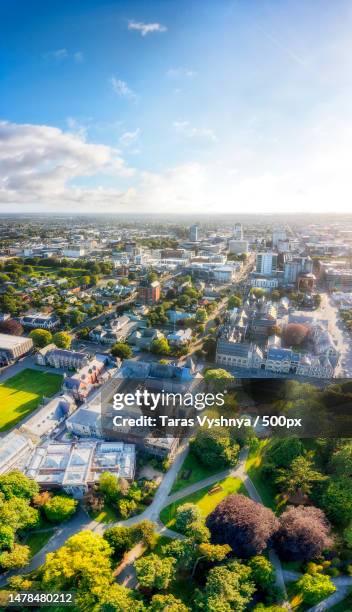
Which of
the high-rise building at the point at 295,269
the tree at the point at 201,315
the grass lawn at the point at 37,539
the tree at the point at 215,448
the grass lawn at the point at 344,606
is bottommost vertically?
the grass lawn at the point at 344,606

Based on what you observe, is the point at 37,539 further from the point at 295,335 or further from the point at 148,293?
the point at 148,293

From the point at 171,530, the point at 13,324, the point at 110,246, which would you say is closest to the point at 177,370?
the point at 171,530

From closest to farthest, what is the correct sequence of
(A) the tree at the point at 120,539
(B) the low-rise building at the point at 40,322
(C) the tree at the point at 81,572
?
(C) the tree at the point at 81,572
(A) the tree at the point at 120,539
(B) the low-rise building at the point at 40,322

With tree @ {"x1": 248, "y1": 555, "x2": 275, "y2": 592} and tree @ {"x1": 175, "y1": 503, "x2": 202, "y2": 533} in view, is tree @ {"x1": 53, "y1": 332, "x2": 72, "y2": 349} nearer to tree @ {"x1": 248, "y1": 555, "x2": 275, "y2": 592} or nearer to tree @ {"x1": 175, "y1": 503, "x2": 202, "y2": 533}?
tree @ {"x1": 175, "y1": 503, "x2": 202, "y2": 533}

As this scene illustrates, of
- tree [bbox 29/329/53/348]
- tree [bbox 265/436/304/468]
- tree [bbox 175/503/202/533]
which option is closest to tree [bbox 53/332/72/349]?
tree [bbox 29/329/53/348]

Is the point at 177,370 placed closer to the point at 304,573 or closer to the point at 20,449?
the point at 20,449

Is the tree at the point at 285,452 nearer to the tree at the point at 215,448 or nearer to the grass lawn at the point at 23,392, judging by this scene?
the tree at the point at 215,448

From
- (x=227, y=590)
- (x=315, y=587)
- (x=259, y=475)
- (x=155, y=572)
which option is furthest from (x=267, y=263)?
(x=155, y=572)

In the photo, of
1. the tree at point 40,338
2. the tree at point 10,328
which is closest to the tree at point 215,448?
the tree at point 40,338
